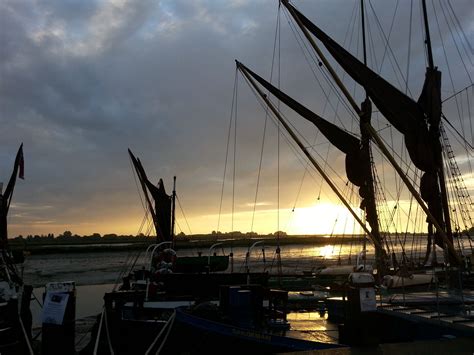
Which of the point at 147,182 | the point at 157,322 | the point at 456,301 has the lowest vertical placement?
the point at 157,322

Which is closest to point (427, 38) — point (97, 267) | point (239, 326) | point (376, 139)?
point (376, 139)

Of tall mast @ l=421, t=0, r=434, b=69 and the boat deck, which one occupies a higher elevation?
tall mast @ l=421, t=0, r=434, b=69

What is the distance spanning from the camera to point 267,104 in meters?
25.8

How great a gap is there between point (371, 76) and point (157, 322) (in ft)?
48.7

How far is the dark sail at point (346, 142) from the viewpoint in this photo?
81.2ft

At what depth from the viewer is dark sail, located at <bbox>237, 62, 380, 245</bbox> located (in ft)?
81.2

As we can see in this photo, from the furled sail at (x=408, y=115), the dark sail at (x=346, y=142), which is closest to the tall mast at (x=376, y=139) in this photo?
the furled sail at (x=408, y=115)

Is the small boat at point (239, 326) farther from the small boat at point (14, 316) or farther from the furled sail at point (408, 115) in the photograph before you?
the furled sail at point (408, 115)

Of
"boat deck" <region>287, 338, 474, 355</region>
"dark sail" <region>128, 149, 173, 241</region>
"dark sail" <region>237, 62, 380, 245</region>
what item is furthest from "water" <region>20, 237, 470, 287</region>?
"boat deck" <region>287, 338, 474, 355</region>

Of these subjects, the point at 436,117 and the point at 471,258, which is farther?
the point at 471,258

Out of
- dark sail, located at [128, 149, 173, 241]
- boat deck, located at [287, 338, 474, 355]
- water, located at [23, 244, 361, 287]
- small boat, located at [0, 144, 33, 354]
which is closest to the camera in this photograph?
boat deck, located at [287, 338, 474, 355]

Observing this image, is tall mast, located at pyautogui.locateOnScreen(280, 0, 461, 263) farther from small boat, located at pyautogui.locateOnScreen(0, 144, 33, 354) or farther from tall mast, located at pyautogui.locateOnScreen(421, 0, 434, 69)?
small boat, located at pyautogui.locateOnScreen(0, 144, 33, 354)

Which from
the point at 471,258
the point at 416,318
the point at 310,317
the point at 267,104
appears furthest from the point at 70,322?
the point at 471,258

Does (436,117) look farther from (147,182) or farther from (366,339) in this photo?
(147,182)
